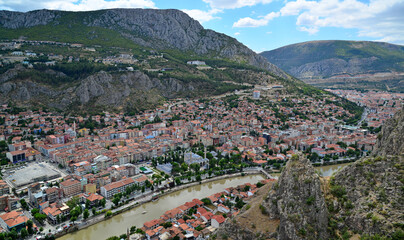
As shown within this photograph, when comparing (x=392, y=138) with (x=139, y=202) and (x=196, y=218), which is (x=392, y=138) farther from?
(x=139, y=202)

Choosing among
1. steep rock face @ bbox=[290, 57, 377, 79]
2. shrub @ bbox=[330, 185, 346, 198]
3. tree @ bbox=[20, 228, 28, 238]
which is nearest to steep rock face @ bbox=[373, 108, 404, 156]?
shrub @ bbox=[330, 185, 346, 198]

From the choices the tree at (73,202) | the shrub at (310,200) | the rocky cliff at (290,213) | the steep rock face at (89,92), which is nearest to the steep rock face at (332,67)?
the steep rock face at (89,92)

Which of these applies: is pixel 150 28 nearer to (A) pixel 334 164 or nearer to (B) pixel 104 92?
(B) pixel 104 92

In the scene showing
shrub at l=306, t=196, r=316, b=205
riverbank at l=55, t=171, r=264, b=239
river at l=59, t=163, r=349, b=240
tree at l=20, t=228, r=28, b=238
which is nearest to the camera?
shrub at l=306, t=196, r=316, b=205

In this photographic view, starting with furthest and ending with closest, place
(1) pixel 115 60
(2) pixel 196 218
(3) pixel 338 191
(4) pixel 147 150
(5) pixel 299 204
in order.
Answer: (1) pixel 115 60 < (4) pixel 147 150 < (2) pixel 196 218 < (3) pixel 338 191 < (5) pixel 299 204

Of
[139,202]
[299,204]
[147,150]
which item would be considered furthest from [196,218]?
[147,150]

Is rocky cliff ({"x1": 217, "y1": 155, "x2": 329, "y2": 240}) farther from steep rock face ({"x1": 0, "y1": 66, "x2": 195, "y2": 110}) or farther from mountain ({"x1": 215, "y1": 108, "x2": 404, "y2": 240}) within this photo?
steep rock face ({"x1": 0, "y1": 66, "x2": 195, "y2": 110})
